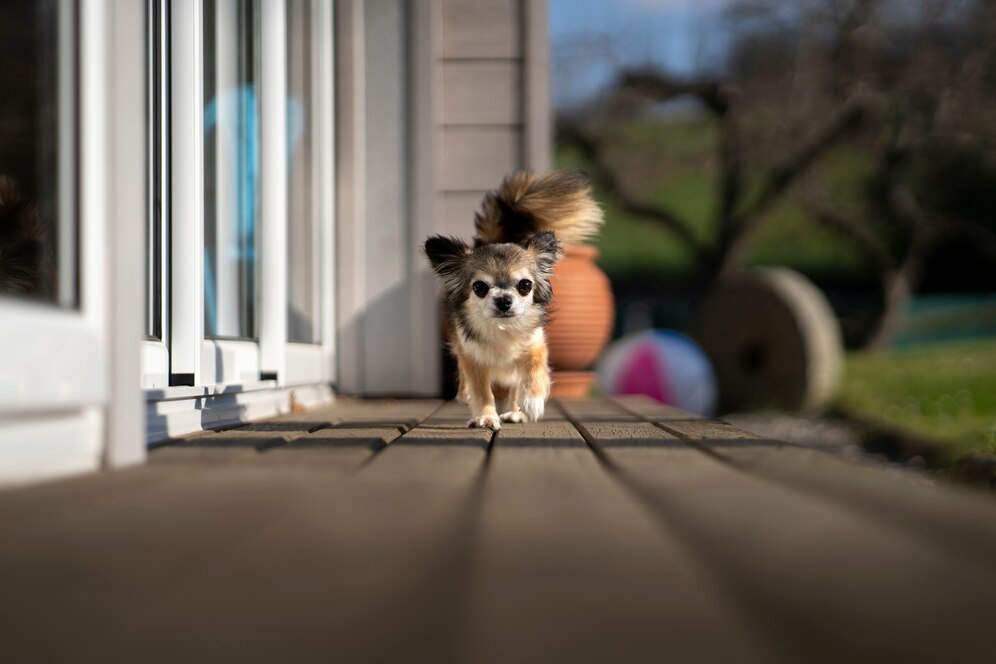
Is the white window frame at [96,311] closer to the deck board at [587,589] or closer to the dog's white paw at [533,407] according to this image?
the deck board at [587,589]

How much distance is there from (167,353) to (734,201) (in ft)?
29.6

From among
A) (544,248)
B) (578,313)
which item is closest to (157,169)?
(544,248)

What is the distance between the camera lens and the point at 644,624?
0.69 meters

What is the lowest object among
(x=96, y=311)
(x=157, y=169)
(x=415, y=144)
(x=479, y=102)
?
(x=96, y=311)

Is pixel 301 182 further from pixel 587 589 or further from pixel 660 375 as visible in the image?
pixel 660 375

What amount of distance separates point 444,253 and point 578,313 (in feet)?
3.98

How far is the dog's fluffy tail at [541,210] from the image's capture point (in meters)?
2.91

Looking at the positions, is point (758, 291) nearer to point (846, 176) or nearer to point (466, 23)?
point (846, 176)

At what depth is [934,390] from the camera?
6.90 metres

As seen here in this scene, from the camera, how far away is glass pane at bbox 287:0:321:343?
298 centimetres

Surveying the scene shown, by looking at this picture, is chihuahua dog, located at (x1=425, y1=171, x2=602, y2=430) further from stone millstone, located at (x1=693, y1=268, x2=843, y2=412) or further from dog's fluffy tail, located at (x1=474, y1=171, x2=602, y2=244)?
stone millstone, located at (x1=693, y1=268, x2=843, y2=412)

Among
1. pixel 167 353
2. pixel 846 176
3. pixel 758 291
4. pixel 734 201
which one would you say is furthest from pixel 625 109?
pixel 167 353

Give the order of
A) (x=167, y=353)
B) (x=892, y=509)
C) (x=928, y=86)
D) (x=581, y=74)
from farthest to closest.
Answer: (x=581, y=74), (x=928, y=86), (x=167, y=353), (x=892, y=509)

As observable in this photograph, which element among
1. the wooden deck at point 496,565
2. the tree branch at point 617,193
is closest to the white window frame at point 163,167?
the wooden deck at point 496,565
